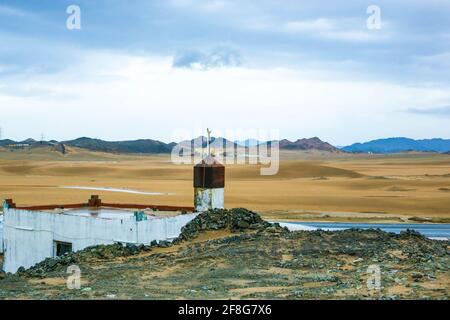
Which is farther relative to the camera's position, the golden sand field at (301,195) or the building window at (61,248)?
the golden sand field at (301,195)

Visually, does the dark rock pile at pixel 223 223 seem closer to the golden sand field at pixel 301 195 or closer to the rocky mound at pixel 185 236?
the rocky mound at pixel 185 236

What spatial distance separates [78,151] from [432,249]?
7267 inches

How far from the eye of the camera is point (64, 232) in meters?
21.5

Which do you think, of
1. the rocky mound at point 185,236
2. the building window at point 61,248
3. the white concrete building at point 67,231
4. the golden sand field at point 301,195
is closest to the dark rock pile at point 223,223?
the rocky mound at point 185,236

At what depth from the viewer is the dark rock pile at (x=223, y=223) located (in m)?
20.6

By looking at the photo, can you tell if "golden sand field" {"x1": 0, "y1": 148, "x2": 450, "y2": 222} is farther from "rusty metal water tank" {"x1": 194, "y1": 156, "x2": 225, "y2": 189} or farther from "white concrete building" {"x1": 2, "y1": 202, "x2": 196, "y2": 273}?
"white concrete building" {"x1": 2, "y1": 202, "x2": 196, "y2": 273}

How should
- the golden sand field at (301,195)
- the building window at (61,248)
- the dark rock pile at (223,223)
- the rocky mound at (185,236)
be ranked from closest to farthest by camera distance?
the rocky mound at (185,236) → the dark rock pile at (223,223) → the building window at (61,248) → the golden sand field at (301,195)

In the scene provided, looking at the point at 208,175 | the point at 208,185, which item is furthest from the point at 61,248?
the point at 208,175

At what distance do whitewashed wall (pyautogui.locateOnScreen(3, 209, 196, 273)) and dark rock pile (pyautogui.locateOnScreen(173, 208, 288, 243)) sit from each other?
0.70 meters

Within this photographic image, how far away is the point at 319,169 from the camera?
106438mm

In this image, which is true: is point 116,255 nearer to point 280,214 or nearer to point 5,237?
point 5,237

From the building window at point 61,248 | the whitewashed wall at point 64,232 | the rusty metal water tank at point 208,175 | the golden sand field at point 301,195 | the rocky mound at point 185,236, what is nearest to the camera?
the rocky mound at point 185,236

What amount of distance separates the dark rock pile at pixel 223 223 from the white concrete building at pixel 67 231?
69 centimetres
